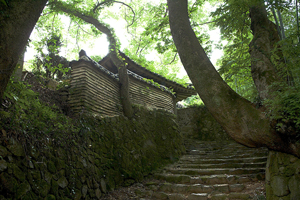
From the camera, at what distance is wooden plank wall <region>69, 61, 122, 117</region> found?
15.1 ft

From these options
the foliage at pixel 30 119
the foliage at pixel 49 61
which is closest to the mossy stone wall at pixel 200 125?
the foliage at pixel 49 61

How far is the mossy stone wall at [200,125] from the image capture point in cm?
1185

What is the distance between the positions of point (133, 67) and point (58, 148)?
18.3 feet

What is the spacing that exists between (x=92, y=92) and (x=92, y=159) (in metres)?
1.79

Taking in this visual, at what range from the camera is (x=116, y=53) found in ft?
20.6

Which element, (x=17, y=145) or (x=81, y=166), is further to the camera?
(x=81, y=166)

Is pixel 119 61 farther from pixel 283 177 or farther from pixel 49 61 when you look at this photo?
pixel 283 177

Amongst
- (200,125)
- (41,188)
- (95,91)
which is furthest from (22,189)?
(200,125)

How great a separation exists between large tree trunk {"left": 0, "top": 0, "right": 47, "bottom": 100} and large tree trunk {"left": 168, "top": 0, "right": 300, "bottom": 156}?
2.15 metres

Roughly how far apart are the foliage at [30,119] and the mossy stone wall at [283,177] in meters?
3.64

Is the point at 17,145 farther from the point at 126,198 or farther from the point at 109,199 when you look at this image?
the point at 126,198

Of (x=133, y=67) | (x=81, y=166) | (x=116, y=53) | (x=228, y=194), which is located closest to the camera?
(x=81, y=166)

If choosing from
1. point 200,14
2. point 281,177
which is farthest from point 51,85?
point 200,14

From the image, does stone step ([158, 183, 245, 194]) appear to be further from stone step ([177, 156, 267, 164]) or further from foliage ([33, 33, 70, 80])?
foliage ([33, 33, 70, 80])
